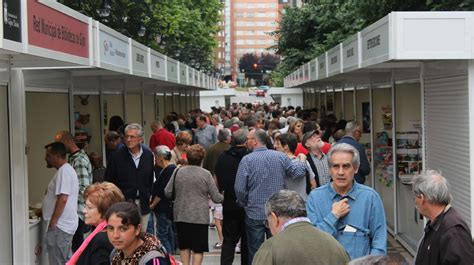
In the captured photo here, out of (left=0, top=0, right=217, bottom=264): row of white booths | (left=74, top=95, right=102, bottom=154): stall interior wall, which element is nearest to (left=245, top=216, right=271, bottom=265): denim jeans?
(left=0, top=0, right=217, bottom=264): row of white booths

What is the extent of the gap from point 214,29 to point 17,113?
35279mm

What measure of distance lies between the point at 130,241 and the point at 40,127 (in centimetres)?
627

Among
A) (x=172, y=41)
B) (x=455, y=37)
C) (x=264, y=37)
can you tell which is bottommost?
(x=455, y=37)

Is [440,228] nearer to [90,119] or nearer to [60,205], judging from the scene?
[60,205]

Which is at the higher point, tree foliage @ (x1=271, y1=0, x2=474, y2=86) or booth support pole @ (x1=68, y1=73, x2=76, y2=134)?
tree foliage @ (x1=271, y1=0, x2=474, y2=86)

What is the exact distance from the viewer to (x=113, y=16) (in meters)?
25.1

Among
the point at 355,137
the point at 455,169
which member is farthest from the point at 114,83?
the point at 455,169

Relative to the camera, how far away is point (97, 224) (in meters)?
4.82

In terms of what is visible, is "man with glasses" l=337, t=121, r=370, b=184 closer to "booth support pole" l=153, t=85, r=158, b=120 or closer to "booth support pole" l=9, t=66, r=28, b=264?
"booth support pole" l=9, t=66, r=28, b=264

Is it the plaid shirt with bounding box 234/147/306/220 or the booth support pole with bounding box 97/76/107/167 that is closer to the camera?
the plaid shirt with bounding box 234/147/306/220

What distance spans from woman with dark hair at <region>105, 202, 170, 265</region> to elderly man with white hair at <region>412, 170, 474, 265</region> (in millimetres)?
1686

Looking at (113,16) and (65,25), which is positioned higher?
(113,16)

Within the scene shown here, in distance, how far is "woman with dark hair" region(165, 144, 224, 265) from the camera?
817cm

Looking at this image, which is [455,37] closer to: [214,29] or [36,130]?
[36,130]
